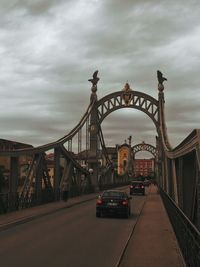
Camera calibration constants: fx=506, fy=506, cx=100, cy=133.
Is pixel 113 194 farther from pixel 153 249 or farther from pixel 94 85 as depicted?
pixel 94 85

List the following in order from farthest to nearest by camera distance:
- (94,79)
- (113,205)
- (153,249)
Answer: (94,79) → (113,205) → (153,249)

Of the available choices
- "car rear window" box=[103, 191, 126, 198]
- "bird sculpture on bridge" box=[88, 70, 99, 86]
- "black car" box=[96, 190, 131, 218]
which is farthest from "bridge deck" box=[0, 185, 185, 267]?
"bird sculpture on bridge" box=[88, 70, 99, 86]

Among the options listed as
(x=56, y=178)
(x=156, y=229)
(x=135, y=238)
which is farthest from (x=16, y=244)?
(x=56, y=178)

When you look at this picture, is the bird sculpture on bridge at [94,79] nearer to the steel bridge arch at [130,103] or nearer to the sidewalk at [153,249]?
the steel bridge arch at [130,103]

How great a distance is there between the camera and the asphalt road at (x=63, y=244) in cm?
1075

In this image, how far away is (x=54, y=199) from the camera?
1356 inches

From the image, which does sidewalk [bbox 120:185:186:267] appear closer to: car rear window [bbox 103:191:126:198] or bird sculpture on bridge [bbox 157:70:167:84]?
car rear window [bbox 103:191:126:198]

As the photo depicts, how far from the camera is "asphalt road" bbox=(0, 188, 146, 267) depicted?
1075 cm

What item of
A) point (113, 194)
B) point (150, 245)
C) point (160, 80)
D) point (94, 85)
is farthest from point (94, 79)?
point (150, 245)

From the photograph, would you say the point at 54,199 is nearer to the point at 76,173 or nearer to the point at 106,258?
the point at 76,173

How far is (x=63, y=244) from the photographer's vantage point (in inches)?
532

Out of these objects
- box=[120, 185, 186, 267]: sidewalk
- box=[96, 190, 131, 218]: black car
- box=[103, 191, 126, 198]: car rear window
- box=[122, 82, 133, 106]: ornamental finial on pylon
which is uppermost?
box=[122, 82, 133, 106]: ornamental finial on pylon

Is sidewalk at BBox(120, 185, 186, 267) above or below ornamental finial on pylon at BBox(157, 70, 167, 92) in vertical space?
below

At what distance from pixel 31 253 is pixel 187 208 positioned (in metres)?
9.04
